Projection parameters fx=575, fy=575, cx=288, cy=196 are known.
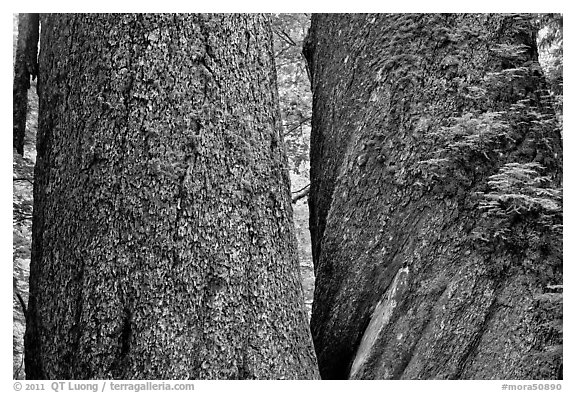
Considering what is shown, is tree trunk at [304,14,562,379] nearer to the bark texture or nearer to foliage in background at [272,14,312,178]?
the bark texture

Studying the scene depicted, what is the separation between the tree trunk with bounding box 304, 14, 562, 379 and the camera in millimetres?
2797

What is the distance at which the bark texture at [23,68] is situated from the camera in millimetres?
3111

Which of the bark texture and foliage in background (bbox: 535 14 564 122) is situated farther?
foliage in background (bbox: 535 14 564 122)

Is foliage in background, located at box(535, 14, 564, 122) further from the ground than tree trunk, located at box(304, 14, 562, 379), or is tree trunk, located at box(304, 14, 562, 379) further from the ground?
foliage in background, located at box(535, 14, 564, 122)

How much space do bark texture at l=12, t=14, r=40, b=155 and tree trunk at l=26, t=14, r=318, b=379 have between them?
860 millimetres

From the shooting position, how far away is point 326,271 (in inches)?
134

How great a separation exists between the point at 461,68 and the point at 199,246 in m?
1.88

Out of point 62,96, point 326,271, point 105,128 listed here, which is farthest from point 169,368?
point 326,271

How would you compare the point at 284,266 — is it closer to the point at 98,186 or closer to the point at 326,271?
the point at 98,186

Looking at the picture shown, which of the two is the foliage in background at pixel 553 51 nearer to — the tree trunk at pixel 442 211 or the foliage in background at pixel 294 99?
the tree trunk at pixel 442 211

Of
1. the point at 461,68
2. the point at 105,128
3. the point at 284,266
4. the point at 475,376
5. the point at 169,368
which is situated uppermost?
the point at 461,68

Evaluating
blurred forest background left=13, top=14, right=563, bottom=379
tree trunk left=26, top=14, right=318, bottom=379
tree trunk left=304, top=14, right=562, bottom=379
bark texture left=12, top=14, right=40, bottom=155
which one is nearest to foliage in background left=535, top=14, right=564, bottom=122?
blurred forest background left=13, top=14, right=563, bottom=379

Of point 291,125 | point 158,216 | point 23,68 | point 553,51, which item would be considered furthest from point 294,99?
point 158,216

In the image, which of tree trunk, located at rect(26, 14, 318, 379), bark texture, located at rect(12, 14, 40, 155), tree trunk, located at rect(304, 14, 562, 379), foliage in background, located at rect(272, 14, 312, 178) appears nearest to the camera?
tree trunk, located at rect(26, 14, 318, 379)
